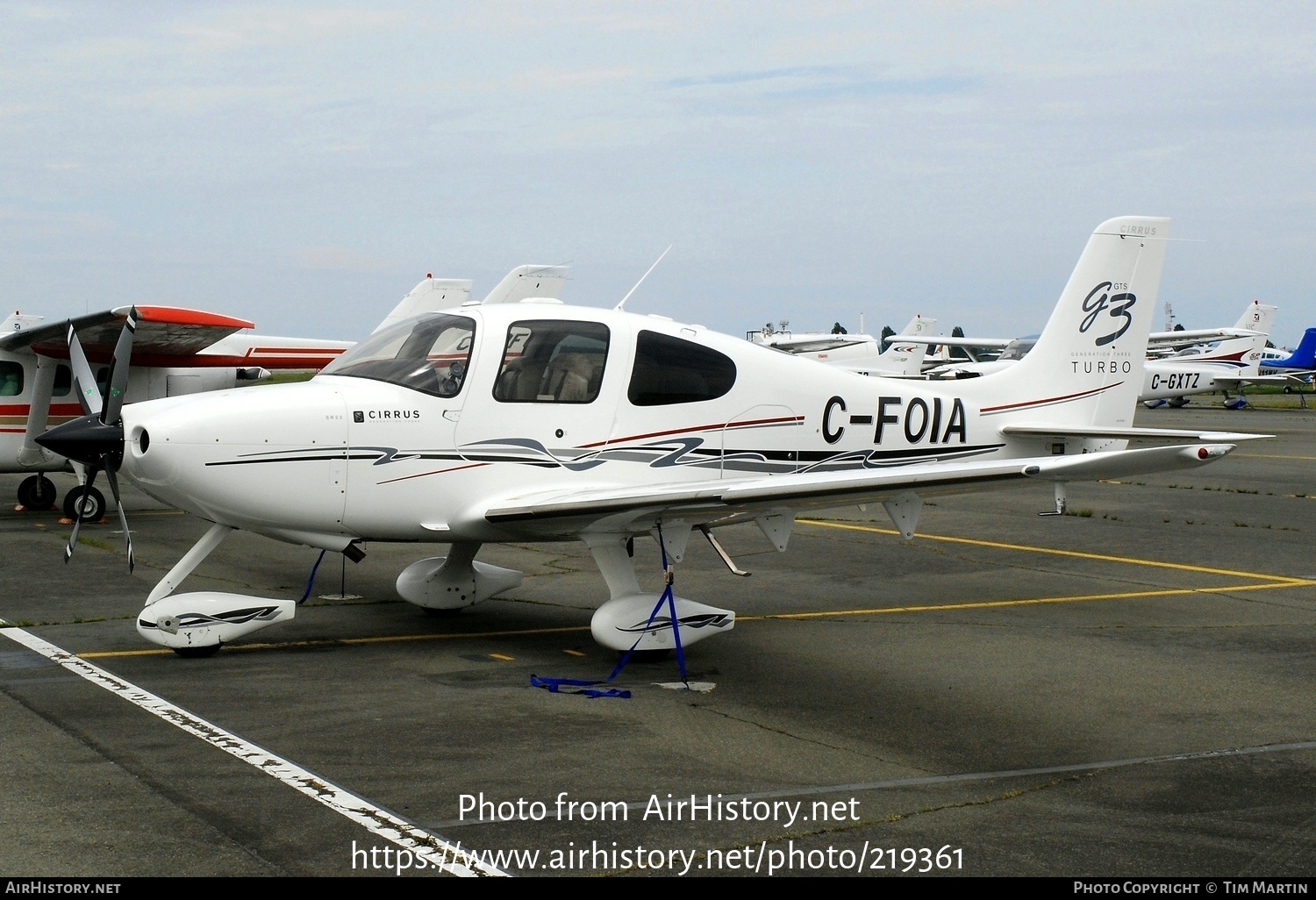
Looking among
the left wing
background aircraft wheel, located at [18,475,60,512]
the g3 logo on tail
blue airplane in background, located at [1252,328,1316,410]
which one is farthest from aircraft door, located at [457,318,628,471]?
blue airplane in background, located at [1252,328,1316,410]

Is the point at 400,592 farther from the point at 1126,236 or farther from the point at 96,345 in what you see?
the point at 96,345

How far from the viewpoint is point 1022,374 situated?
37.3ft

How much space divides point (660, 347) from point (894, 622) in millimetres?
2831

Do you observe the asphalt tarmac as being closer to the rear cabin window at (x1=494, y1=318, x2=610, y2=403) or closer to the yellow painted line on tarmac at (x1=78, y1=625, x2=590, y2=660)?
the yellow painted line on tarmac at (x1=78, y1=625, x2=590, y2=660)

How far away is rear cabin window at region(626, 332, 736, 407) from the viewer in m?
9.06

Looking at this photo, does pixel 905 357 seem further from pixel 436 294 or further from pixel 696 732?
pixel 696 732

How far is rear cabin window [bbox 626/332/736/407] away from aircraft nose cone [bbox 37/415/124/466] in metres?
3.34

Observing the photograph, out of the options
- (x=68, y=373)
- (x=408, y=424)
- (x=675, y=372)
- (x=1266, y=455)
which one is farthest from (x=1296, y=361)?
(x=408, y=424)

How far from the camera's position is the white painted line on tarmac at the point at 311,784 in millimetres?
4715

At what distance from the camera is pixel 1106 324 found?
1173cm

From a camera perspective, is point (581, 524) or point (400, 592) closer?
point (581, 524)

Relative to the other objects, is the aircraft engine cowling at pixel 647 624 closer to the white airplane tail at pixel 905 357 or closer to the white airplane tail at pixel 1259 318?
the white airplane tail at pixel 905 357

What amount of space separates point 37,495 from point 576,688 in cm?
1346

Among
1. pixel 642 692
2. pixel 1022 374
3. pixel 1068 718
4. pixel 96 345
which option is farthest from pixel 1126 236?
pixel 96 345
